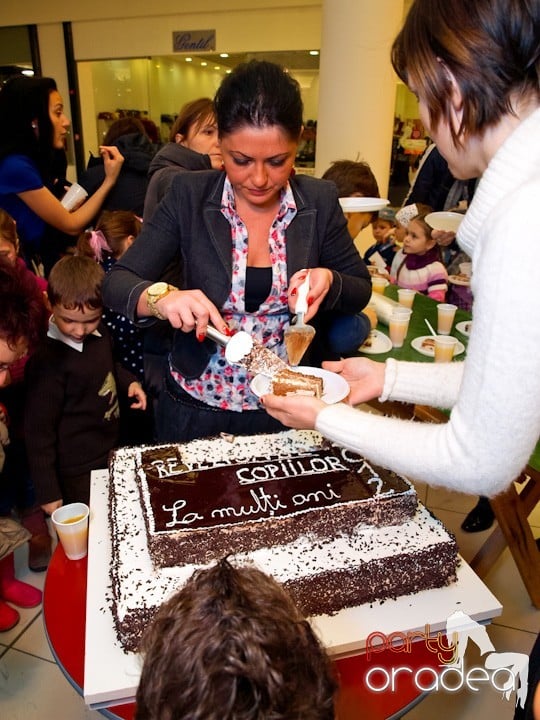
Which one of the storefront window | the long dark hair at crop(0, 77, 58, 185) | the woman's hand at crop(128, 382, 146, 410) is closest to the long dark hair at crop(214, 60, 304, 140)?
the woman's hand at crop(128, 382, 146, 410)

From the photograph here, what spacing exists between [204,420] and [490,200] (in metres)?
1.07

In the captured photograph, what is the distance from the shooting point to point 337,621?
3.75ft

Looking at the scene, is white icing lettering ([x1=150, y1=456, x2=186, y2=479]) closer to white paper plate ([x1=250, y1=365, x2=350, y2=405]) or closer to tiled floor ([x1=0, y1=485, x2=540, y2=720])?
white paper plate ([x1=250, y1=365, x2=350, y2=405])

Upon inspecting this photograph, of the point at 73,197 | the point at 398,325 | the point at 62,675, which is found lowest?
the point at 62,675

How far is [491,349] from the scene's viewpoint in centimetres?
73

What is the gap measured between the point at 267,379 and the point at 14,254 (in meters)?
1.60

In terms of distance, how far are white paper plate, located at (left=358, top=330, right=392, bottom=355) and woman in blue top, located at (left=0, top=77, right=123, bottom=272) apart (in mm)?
1813

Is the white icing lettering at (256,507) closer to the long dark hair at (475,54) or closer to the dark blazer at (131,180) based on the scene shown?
the long dark hair at (475,54)

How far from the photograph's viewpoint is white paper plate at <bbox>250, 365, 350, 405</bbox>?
1.31 m

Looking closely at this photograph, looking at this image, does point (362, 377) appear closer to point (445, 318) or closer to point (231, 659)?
point (231, 659)

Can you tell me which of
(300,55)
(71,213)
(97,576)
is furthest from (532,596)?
(300,55)

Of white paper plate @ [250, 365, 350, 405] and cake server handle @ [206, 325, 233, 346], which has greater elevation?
cake server handle @ [206, 325, 233, 346]

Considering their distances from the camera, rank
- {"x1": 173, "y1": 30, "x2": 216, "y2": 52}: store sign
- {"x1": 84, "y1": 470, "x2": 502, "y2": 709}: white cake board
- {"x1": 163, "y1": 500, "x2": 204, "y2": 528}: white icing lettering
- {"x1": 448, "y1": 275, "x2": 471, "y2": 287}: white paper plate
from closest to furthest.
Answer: {"x1": 84, "y1": 470, "x2": 502, "y2": 709}: white cake board, {"x1": 163, "y1": 500, "x2": 204, "y2": 528}: white icing lettering, {"x1": 448, "y1": 275, "x2": 471, "y2": 287}: white paper plate, {"x1": 173, "y1": 30, "x2": 216, "y2": 52}: store sign

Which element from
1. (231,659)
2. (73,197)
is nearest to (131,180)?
(73,197)
